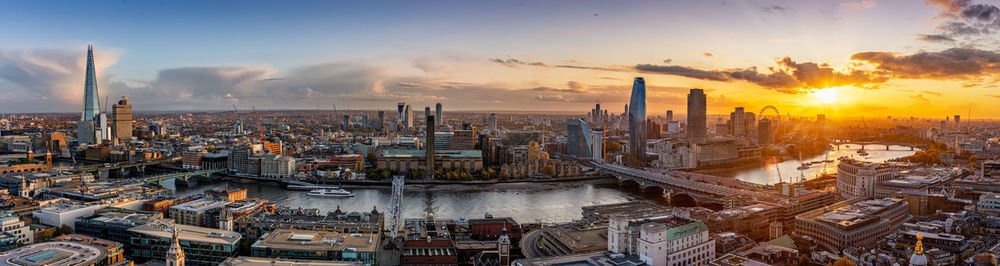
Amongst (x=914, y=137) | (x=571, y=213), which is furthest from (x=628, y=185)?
(x=914, y=137)

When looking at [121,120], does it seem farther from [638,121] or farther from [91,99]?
[638,121]

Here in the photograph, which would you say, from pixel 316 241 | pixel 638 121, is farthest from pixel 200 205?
pixel 638 121

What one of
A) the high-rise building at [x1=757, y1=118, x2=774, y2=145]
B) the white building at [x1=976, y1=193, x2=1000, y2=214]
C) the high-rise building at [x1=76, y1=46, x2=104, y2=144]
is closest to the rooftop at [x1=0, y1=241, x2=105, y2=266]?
the white building at [x1=976, y1=193, x2=1000, y2=214]

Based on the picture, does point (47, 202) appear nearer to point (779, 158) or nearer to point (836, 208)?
point (836, 208)

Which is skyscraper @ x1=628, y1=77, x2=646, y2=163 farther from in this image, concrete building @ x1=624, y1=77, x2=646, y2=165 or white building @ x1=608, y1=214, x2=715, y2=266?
white building @ x1=608, y1=214, x2=715, y2=266

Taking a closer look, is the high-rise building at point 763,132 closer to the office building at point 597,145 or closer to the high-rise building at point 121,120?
the office building at point 597,145

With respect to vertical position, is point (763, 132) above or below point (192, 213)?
above

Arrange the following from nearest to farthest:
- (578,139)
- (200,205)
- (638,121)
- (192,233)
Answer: (192,233) → (200,205) → (638,121) → (578,139)
